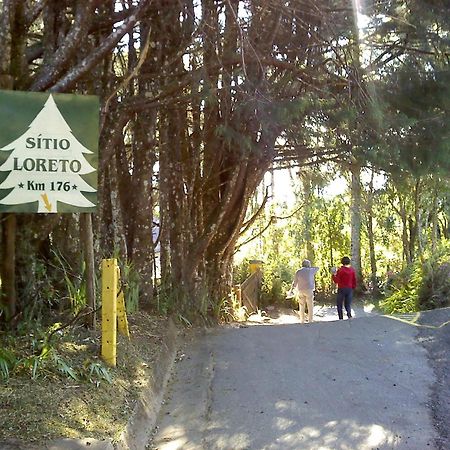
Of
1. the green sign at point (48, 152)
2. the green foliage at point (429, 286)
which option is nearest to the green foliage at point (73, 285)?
the green sign at point (48, 152)

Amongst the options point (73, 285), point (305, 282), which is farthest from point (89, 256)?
point (305, 282)

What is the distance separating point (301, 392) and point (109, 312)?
225cm

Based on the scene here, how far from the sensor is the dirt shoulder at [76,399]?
14.9 feet

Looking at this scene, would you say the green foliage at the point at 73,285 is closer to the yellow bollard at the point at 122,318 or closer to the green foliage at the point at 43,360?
the yellow bollard at the point at 122,318

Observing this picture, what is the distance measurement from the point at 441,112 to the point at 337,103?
205cm

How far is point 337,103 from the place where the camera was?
872 cm

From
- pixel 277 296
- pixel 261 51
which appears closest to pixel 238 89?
pixel 261 51

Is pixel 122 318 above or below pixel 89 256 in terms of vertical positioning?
below

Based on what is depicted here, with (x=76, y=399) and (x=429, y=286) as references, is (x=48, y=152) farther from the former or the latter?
(x=429, y=286)

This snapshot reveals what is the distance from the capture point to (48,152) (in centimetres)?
596

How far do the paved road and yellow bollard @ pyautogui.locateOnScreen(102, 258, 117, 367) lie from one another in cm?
80

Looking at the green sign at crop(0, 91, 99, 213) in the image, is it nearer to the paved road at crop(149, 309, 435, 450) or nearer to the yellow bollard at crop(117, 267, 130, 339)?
the yellow bollard at crop(117, 267, 130, 339)

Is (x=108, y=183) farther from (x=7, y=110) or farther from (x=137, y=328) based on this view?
(x=7, y=110)

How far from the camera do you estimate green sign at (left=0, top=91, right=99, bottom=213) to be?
583 centimetres
